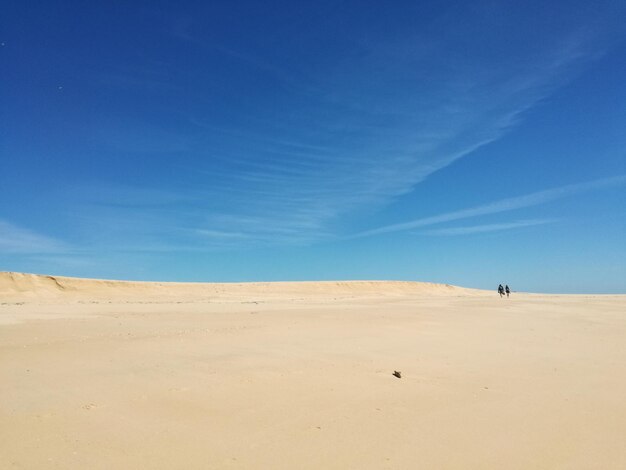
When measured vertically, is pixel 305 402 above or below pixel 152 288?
below

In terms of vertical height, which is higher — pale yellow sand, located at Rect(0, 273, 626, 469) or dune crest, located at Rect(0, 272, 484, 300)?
dune crest, located at Rect(0, 272, 484, 300)

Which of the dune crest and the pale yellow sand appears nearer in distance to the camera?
the pale yellow sand

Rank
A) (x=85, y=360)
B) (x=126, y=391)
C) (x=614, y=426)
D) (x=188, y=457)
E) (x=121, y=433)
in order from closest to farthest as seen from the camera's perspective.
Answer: (x=188, y=457), (x=121, y=433), (x=614, y=426), (x=126, y=391), (x=85, y=360)

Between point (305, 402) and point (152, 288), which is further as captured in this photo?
point (152, 288)

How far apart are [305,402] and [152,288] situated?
39250 mm

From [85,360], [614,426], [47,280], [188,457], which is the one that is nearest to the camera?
[188,457]

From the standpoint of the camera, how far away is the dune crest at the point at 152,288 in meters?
32.8

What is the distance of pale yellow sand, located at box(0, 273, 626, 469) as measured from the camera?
366 centimetres

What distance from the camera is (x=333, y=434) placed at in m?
4.11

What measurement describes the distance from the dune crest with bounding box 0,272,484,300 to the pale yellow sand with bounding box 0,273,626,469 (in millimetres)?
27110

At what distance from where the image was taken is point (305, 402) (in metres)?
5.08

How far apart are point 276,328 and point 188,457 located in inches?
335

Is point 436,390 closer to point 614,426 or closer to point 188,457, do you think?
point 614,426

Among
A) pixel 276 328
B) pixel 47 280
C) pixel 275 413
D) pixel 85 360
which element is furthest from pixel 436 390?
pixel 47 280
